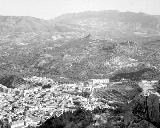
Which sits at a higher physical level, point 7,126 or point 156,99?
point 156,99

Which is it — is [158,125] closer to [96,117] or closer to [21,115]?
[96,117]

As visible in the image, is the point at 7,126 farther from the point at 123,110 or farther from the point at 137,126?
the point at 137,126

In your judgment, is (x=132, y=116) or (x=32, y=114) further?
(x=32, y=114)

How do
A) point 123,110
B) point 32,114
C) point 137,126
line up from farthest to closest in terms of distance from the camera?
point 32,114
point 123,110
point 137,126

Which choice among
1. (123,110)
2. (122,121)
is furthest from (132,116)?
(123,110)

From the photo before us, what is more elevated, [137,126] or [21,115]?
[137,126]

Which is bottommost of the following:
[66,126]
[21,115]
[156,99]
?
[21,115]

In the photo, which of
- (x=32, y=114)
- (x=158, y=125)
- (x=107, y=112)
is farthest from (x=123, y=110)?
(x=32, y=114)

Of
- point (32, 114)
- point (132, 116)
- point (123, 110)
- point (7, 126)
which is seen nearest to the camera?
point (132, 116)

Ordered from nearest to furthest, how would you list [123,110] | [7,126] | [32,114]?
1. [123,110]
2. [7,126]
3. [32,114]
